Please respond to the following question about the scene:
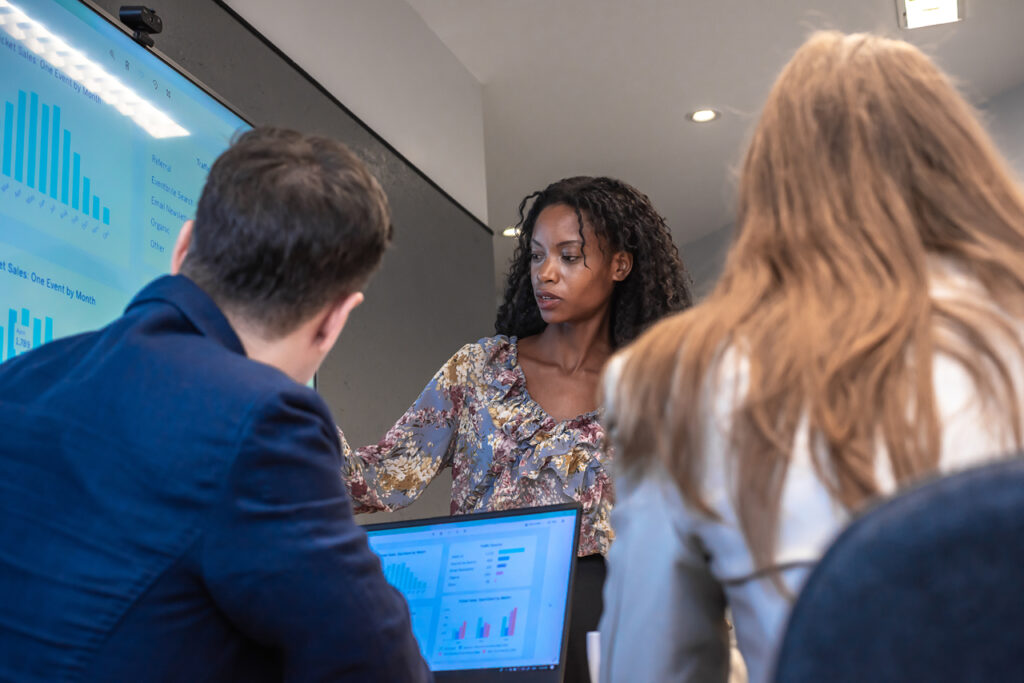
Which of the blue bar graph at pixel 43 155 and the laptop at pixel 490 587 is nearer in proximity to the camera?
the laptop at pixel 490 587

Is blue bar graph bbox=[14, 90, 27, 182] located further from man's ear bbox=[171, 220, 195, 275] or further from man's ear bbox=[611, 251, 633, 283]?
man's ear bbox=[611, 251, 633, 283]

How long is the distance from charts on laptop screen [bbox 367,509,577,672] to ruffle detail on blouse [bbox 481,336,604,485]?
1.54ft

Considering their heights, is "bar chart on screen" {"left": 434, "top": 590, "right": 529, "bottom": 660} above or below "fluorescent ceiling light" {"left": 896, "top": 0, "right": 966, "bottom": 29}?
below

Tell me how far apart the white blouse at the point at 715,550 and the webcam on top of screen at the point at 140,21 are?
58.6 inches

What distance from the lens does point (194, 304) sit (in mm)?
943

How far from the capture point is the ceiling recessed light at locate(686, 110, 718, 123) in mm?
5078

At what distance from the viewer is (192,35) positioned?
2.29 metres

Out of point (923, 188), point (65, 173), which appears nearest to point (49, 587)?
point (923, 188)

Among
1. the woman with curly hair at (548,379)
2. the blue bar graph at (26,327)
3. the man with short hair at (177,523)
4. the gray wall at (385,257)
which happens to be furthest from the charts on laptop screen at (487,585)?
the gray wall at (385,257)

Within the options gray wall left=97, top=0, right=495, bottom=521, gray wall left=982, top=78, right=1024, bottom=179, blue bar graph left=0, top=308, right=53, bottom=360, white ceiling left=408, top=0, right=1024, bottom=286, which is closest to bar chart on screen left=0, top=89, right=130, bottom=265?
blue bar graph left=0, top=308, right=53, bottom=360

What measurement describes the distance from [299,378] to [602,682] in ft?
1.45

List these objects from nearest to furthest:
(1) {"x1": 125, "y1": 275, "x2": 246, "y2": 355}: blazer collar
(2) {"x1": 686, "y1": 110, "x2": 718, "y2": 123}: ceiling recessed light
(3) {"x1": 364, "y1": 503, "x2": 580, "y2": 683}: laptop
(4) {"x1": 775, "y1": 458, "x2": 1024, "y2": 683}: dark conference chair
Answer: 1. (4) {"x1": 775, "y1": 458, "x2": 1024, "y2": 683}: dark conference chair
2. (1) {"x1": 125, "y1": 275, "x2": 246, "y2": 355}: blazer collar
3. (3) {"x1": 364, "y1": 503, "x2": 580, "y2": 683}: laptop
4. (2) {"x1": 686, "y1": 110, "x2": 718, "y2": 123}: ceiling recessed light

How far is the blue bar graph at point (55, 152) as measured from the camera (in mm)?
1622

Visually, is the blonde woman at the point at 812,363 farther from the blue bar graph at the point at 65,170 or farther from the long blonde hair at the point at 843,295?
the blue bar graph at the point at 65,170
